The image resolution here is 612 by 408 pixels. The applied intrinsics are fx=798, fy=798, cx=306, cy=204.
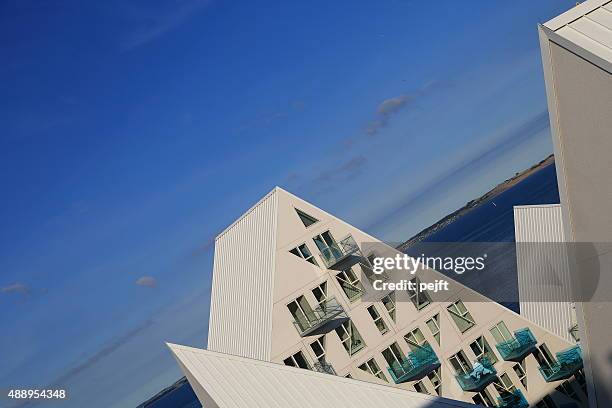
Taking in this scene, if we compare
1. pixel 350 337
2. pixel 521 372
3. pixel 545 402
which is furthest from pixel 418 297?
pixel 545 402

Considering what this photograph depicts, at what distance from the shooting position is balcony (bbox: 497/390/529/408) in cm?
4489

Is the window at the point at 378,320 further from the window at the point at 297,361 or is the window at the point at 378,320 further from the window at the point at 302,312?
the window at the point at 297,361

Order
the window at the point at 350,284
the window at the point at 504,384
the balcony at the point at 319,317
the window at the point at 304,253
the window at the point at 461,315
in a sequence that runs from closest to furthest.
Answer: the balcony at the point at 319,317, the window at the point at 304,253, the window at the point at 350,284, the window at the point at 504,384, the window at the point at 461,315

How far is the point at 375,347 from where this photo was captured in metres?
43.3

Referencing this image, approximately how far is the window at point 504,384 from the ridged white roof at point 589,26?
24912 millimetres

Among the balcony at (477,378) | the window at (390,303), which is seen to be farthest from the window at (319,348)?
the balcony at (477,378)

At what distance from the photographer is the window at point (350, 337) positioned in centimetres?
4291

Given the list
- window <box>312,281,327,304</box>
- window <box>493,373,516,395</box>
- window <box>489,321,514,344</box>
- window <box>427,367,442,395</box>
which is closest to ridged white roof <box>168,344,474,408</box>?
window <box>312,281,327,304</box>

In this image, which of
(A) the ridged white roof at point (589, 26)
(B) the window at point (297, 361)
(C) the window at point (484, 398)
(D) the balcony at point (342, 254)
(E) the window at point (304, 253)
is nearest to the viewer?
(A) the ridged white roof at point (589, 26)

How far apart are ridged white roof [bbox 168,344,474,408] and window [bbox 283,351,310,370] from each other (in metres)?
13.5

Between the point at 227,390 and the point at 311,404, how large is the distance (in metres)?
3.08

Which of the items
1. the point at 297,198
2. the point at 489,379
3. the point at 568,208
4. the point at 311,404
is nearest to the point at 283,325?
the point at 297,198

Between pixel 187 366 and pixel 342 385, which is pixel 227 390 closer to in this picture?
pixel 187 366

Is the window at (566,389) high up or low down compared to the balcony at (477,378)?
down
